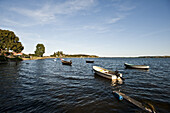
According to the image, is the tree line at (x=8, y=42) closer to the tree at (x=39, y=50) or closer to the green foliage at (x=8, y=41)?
the green foliage at (x=8, y=41)

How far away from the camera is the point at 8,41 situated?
62.6m

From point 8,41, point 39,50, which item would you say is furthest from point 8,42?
point 39,50

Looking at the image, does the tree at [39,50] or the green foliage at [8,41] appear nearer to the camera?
the green foliage at [8,41]

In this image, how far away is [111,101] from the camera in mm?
8781

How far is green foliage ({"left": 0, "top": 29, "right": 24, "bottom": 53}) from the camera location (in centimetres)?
5935

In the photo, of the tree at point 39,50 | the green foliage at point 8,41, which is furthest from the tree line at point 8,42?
the tree at point 39,50

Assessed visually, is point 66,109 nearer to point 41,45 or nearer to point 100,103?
point 100,103

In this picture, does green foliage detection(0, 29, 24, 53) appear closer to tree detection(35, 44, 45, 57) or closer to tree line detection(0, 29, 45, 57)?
tree line detection(0, 29, 45, 57)

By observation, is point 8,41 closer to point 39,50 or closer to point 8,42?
point 8,42

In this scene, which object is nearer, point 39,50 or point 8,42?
point 8,42

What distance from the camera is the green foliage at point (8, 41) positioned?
5935 cm

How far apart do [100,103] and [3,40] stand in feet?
252

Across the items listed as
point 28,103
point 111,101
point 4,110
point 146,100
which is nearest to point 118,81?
point 146,100

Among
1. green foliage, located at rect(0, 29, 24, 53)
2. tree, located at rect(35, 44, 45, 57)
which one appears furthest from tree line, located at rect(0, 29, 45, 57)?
tree, located at rect(35, 44, 45, 57)
